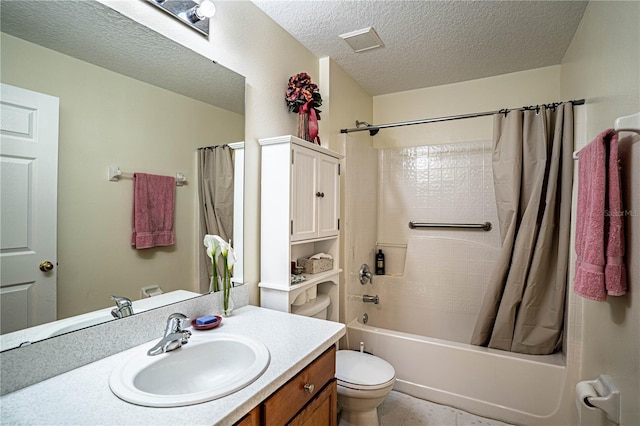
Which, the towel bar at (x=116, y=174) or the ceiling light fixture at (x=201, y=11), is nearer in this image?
the towel bar at (x=116, y=174)

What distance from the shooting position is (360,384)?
1634mm

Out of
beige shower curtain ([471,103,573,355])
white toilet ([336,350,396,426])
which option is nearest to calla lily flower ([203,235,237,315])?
white toilet ([336,350,396,426])

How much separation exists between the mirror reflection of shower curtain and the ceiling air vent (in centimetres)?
113

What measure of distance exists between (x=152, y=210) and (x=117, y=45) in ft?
2.00

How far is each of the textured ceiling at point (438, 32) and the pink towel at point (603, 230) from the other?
107 cm

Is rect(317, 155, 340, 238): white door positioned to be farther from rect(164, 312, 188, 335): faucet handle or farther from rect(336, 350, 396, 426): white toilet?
rect(164, 312, 188, 335): faucet handle

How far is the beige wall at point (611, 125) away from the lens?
3.57 feet

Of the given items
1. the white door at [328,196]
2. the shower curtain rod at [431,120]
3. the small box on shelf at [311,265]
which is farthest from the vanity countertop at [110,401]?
the shower curtain rod at [431,120]

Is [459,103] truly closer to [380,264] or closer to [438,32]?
[438,32]

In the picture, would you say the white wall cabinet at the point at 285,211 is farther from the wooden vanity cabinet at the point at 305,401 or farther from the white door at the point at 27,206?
the white door at the point at 27,206

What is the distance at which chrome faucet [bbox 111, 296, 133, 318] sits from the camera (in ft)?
3.60

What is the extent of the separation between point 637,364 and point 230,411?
1301 mm

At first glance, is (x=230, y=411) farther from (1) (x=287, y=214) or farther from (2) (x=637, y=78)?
(2) (x=637, y=78)

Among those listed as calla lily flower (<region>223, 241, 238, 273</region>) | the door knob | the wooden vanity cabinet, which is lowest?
the wooden vanity cabinet
